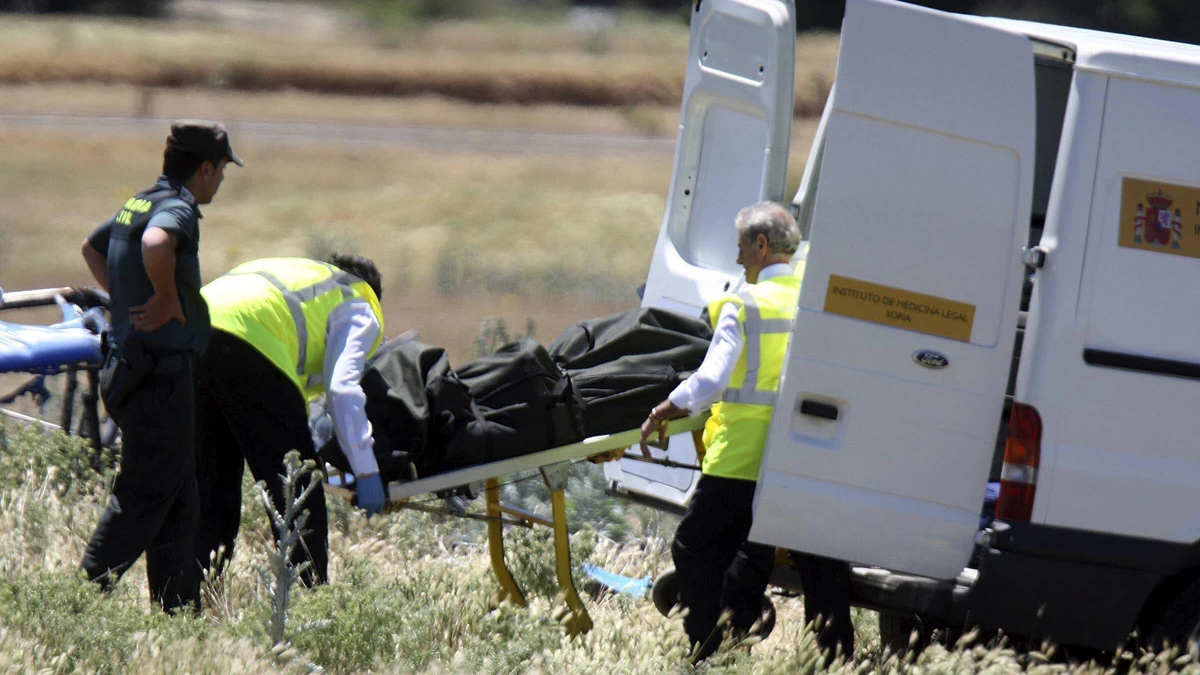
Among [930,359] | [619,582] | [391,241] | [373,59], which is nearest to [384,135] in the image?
[373,59]

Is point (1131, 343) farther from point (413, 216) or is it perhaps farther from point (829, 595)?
point (413, 216)

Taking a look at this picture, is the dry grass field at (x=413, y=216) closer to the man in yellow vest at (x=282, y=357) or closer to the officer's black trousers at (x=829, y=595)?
the man in yellow vest at (x=282, y=357)

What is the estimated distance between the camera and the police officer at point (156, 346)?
432 cm

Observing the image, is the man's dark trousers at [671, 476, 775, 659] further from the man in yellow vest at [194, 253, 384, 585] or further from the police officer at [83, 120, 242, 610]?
the police officer at [83, 120, 242, 610]

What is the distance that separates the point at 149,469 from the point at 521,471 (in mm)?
1200

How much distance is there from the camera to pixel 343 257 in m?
5.06

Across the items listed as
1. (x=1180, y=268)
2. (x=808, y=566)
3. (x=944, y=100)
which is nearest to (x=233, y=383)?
(x=808, y=566)

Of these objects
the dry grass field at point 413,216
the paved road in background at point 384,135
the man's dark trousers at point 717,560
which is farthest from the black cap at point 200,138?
the paved road in background at point 384,135

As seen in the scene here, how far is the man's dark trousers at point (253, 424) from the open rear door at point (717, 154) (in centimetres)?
141

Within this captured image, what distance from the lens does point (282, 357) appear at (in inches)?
188

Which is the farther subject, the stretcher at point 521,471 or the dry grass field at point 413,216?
the dry grass field at point 413,216

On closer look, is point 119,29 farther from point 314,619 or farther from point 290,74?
point 314,619

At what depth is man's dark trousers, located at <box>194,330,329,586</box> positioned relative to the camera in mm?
4758

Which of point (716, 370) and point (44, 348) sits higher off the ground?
point (716, 370)
